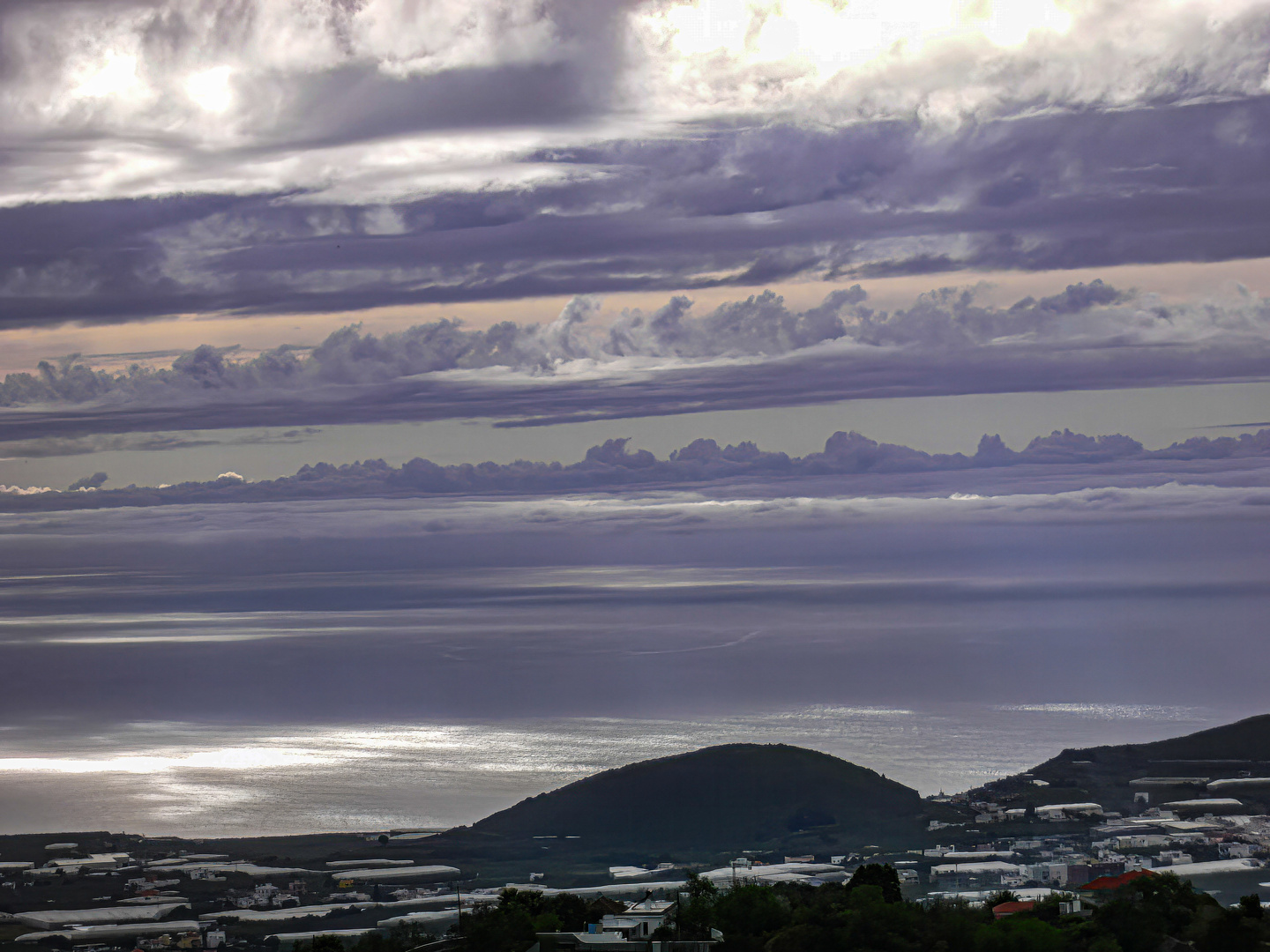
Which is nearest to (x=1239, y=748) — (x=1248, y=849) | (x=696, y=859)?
(x=1248, y=849)

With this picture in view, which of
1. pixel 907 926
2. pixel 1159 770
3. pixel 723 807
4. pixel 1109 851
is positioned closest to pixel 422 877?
pixel 723 807

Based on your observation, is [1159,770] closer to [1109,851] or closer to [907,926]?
[1109,851]

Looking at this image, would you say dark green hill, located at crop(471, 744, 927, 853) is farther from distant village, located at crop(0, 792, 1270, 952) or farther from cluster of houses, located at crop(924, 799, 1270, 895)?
cluster of houses, located at crop(924, 799, 1270, 895)

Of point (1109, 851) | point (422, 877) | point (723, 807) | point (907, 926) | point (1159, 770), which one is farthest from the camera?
A: point (1159, 770)

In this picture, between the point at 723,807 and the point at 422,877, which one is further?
the point at 723,807

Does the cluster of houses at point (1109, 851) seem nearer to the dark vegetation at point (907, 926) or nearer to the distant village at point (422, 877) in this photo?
the distant village at point (422, 877)

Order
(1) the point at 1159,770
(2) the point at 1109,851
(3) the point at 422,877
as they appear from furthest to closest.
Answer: (1) the point at 1159,770 → (3) the point at 422,877 → (2) the point at 1109,851

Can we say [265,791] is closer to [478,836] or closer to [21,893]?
[478,836]

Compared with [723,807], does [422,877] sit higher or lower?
lower
